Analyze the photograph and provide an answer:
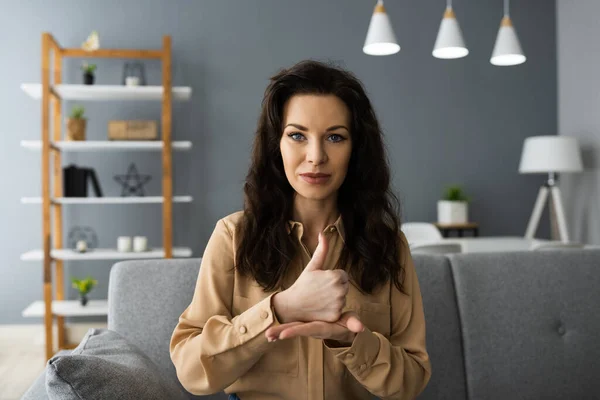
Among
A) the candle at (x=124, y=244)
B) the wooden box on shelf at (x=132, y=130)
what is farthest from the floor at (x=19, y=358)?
the wooden box on shelf at (x=132, y=130)

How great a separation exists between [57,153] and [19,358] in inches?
55.2

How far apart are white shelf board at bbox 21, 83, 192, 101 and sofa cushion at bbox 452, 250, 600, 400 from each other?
9.40 ft

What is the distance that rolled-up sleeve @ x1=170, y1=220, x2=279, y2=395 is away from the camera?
1.08 metres

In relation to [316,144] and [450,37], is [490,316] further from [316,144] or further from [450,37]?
[450,37]

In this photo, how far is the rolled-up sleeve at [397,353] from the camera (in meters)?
1.10

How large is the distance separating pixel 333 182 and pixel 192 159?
3.52m

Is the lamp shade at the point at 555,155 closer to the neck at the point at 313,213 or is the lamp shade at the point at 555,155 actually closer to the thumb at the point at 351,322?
the neck at the point at 313,213

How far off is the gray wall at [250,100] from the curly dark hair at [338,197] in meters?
3.32

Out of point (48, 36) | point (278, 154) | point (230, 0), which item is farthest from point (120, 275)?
point (230, 0)

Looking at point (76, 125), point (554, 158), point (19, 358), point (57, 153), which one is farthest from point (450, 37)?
point (19, 358)

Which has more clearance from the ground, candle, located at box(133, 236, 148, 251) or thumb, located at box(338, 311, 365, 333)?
thumb, located at box(338, 311, 365, 333)

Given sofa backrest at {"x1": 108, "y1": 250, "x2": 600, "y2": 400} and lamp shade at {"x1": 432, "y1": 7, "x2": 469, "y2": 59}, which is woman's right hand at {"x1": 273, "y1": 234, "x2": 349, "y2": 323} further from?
lamp shade at {"x1": 432, "y1": 7, "x2": 469, "y2": 59}

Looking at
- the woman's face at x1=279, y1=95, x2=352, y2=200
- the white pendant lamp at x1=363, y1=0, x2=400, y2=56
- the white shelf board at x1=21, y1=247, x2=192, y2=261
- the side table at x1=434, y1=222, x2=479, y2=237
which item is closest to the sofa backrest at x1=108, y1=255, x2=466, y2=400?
the woman's face at x1=279, y1=95, x2=352, y2=200

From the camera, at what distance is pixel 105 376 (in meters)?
1.07
